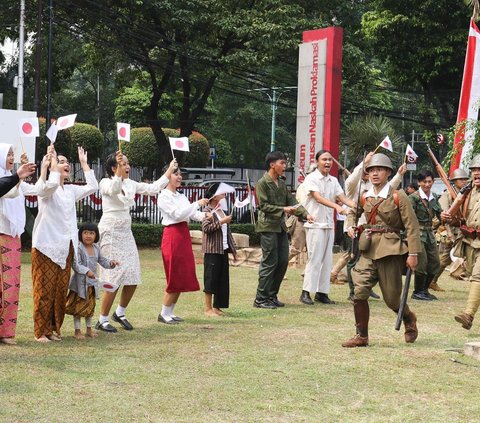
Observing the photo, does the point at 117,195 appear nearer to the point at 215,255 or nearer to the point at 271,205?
the point at 215,255

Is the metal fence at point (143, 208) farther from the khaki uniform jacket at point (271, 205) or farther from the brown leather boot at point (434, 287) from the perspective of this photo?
the khaki uniform jacket at point (271, 205)

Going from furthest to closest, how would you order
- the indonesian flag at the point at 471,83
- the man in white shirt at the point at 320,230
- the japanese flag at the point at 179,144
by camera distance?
the indonesian flag at the point at 471,83 → the man in white shirt at the point at 320,230 → the japanese flag at the point at 179,144

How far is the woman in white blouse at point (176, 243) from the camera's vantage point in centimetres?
923

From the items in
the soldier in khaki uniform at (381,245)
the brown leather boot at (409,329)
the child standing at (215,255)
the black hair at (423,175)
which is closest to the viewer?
the soldier in khaki uniform at (381,245)

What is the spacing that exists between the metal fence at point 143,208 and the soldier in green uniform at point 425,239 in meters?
9.43

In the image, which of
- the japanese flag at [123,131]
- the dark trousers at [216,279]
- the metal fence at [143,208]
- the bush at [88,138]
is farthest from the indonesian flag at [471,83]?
the bush at [88,138]

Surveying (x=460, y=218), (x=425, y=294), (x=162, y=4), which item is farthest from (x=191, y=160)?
(x=460, y=218)

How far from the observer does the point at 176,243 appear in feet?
30.7

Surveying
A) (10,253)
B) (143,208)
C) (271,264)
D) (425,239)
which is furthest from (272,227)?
(143,208)

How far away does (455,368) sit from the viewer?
6965mm

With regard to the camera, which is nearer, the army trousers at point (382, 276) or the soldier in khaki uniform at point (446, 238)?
the army trousers at point (382, 276)

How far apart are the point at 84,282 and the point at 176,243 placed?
1343 mm

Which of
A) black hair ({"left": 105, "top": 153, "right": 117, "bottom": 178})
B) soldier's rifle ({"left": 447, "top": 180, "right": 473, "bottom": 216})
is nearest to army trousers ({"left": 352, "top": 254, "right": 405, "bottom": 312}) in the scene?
soldier's rifle ({"left": 447, "top": 180, "right": 473, "bottom": 216})

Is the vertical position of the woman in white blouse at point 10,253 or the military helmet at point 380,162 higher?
the military helmet at point 380,162
